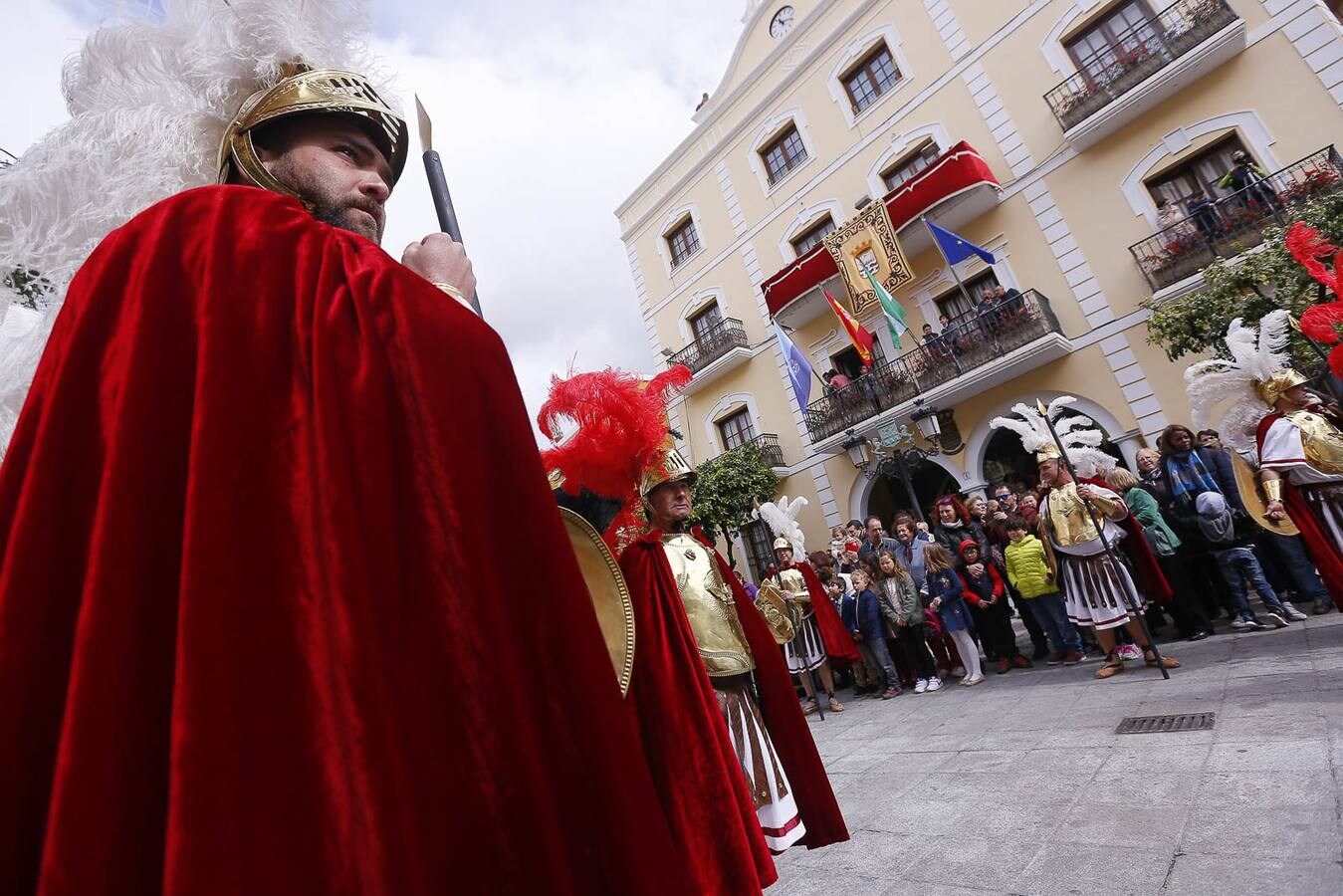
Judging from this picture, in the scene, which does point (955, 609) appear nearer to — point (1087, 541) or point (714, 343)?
point (1087, 541)

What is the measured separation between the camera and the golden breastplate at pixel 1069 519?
225 inches

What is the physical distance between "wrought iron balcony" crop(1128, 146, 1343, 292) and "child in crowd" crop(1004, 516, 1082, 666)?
624cm

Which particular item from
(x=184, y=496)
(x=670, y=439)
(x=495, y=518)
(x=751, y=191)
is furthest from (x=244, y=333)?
(x=751, y=191)

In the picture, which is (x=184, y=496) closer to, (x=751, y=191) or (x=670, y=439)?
(x=670, y=439)

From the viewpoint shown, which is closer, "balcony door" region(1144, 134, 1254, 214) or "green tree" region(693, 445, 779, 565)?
"balcony door" region(1144, 134, 1254, 214)

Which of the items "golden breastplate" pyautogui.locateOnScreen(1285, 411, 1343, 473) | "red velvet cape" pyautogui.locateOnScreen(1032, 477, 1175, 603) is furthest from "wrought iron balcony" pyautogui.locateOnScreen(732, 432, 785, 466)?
"golden breastplate" pyautogui.locateOnScreen(1285, 411, 1343, 473)

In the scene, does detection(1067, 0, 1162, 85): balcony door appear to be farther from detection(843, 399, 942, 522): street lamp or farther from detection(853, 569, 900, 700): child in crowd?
detection(853, 569, 900, 700): child in crowd

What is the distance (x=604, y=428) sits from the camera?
2.74 meters

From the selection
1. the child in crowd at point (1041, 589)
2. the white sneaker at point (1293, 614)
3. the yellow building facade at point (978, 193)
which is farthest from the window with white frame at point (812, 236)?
the white sneaker at point (1293, 614)

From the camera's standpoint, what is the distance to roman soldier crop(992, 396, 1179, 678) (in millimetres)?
5574

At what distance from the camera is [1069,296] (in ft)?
40.8

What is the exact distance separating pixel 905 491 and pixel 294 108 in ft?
54.3

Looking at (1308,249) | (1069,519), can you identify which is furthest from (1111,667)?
(1308,249)

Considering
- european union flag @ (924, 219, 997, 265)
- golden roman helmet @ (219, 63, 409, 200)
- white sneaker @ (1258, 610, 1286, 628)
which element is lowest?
white sneaker @ (1258, 610, 1286, 628)
